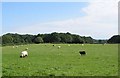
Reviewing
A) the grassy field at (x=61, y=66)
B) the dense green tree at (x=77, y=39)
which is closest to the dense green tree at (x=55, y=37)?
the dense green tree at (x=77, y=39)

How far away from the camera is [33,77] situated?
53.8 ft

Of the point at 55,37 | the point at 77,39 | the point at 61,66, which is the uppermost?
the point at 55,37

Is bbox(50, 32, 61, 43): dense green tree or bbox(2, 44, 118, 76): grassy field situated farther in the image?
bbox(50, 32, 61, 43): dense green tree

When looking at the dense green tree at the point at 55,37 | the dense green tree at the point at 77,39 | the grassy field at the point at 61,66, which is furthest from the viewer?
the dense green tree at the point at 77,39

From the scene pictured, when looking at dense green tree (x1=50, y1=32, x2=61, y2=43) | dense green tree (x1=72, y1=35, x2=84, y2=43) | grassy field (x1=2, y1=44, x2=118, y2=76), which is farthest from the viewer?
dense green tree (x1=72, y1=35, x2=84, y2=43)

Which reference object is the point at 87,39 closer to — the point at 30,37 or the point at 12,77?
the point at 30,37

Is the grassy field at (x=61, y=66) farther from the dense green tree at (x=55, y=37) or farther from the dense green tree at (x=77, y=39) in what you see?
the dense green tree at (x=77, y=39)

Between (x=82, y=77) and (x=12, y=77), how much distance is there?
14.6 ft

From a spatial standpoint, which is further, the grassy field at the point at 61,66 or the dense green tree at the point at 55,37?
the dense green tree at the point at 55,37

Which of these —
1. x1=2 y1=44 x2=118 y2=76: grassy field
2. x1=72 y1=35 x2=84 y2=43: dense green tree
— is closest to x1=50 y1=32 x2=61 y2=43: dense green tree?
x1=72 y1=35 x2=84 y2=43: dense green tree

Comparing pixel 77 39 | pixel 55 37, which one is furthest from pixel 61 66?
pixel 77 39

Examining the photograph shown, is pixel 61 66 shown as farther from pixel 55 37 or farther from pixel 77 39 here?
pixel 77 39

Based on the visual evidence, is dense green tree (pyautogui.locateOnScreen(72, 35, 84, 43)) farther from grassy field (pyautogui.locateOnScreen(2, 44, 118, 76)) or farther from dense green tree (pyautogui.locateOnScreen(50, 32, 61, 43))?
grassy field (pyautogui.locateOnScreen(2, 44, 118, 76))

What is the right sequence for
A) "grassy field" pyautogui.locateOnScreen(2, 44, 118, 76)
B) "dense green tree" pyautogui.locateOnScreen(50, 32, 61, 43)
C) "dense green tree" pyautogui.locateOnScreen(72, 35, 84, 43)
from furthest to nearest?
"dense green tree" pyautogui.locateOnScreen(72, 35, 84, 43) < "dense green tree" pyautogui.locateOnScreen(50, 32, 61, 43) < "grassy field" pyautogui.locateOnScreen(2, 44, 118, 76)
